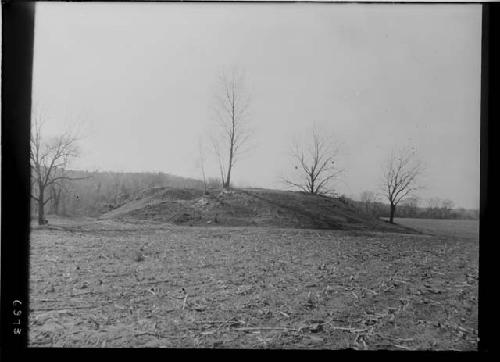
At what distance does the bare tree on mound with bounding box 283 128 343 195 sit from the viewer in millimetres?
3701

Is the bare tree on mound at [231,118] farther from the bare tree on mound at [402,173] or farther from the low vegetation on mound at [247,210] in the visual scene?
the bare tree on mound at [402,173]

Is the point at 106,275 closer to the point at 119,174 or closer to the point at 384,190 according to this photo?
the point at 119,174

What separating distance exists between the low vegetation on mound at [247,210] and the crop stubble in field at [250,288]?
0.10m

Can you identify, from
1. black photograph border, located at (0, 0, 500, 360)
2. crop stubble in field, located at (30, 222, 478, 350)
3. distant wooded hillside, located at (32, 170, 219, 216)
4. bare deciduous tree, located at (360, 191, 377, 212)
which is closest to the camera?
crop stubble in field, located at (30, 222, 478, 350)

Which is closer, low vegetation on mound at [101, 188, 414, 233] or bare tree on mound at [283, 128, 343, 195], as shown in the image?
bare tree on mound at [283, 128, 343, 195]

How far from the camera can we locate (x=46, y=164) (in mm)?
3625

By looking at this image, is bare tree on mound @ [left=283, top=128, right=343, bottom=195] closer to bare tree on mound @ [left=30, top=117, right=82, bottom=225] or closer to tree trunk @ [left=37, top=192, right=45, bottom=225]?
bare tree on mound @ [left=30, top=117, right=82, bottom=225]

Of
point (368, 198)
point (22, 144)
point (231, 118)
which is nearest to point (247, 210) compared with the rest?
point (231, 118)

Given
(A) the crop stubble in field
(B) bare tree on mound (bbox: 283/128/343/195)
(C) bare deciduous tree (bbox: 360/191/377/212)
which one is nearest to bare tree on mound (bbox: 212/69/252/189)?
(B) bare tree on mound (bbox: 283/128/343/195)

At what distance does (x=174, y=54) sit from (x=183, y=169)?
1058 millimetres

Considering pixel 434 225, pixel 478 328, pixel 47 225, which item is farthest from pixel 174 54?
pixel 478 328

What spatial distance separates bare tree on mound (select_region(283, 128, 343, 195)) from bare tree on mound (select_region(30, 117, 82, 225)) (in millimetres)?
2039

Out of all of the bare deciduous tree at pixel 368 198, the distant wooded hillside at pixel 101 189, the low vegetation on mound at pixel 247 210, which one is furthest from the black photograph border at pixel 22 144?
the bare deciduous tree at pixel 368 198

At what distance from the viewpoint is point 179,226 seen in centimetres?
400
